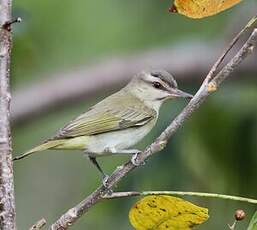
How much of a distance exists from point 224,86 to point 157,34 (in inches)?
51.9

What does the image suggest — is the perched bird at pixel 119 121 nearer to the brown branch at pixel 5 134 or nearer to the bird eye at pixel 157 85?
the bird eye at pixel 157 85

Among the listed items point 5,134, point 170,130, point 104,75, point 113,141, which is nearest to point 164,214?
point 170,130

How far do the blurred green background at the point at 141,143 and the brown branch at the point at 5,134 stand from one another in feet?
6.09

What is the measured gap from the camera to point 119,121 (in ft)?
10.0

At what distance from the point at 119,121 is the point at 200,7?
4.49ft

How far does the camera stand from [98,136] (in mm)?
2928

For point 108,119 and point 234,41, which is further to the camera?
point 108,119

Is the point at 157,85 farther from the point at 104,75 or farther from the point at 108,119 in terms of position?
the point at 104,75

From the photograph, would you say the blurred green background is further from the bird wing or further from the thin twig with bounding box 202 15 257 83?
the thin twig with bounding box 202 15 257 83

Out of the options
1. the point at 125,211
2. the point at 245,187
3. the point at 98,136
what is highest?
the point at 98,136

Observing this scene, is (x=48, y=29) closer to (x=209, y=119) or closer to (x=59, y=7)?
(x=59, y=7)

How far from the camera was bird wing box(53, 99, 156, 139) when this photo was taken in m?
2.87

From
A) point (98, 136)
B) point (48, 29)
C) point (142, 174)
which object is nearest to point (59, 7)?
point (48, 29)

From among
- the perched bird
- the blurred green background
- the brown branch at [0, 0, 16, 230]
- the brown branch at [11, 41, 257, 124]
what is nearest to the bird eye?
the perched bird
